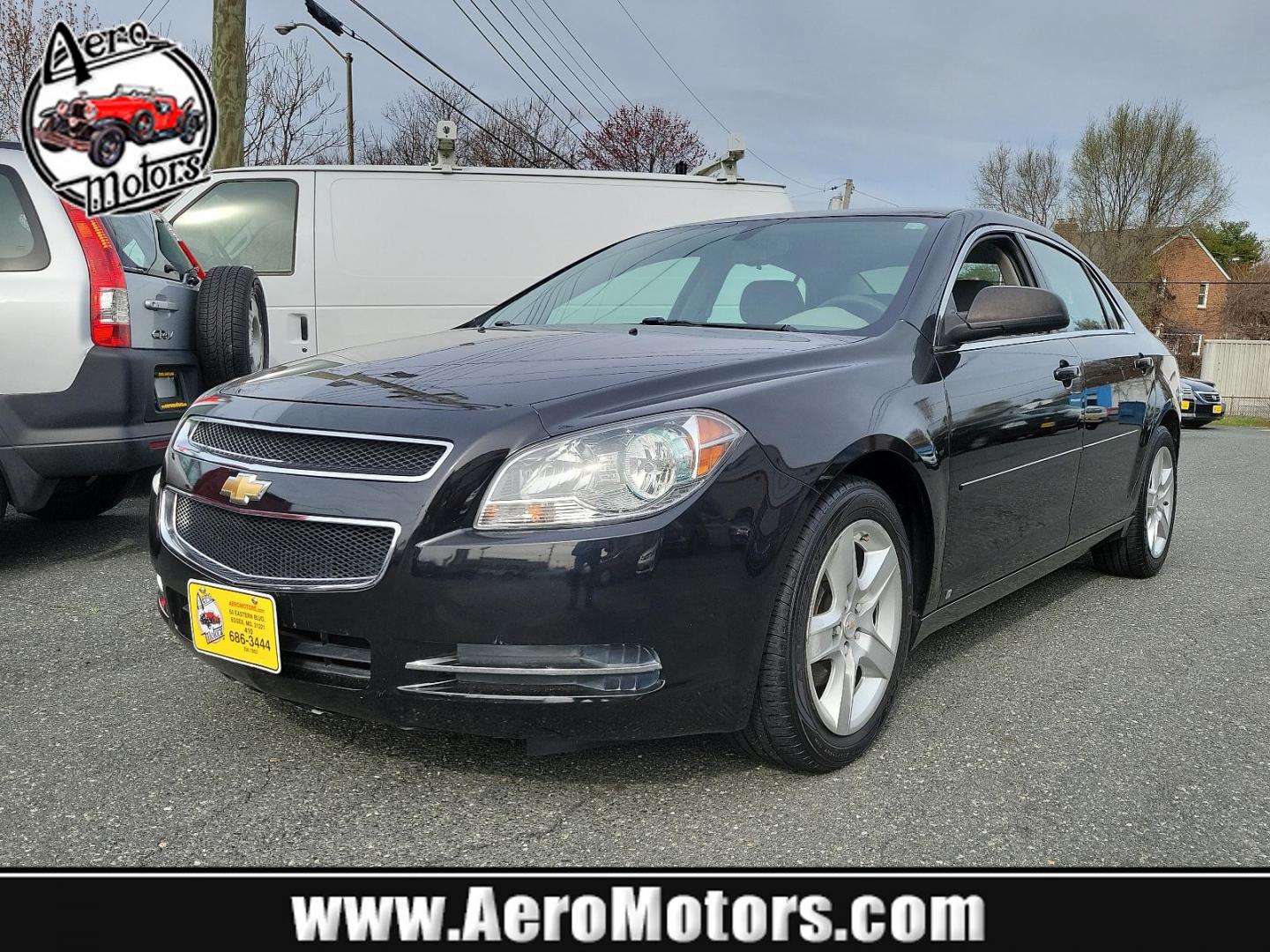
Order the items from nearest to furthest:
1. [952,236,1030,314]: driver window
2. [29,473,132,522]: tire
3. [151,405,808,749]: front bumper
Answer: [151,405,808,749]: front bumper → [952,236,1030,314]: driver window → [29,473,132,522]: tire

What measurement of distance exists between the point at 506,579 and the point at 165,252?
402 centimetres

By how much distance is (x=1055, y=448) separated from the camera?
372cm

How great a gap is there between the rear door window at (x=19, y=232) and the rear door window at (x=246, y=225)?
10.5 ft

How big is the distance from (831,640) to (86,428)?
11.0ft

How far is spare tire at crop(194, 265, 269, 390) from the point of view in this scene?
5.24 metres

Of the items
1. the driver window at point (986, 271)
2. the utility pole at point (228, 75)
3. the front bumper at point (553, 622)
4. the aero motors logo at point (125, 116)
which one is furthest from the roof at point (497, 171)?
the front bumper at point (553, 622)

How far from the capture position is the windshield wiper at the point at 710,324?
10.7 feet

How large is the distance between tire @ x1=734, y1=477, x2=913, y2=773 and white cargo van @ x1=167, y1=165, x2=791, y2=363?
5110 mm

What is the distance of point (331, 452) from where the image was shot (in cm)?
241

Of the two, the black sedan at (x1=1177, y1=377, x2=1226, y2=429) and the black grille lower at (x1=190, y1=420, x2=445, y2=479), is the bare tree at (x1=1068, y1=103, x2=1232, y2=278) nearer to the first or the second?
the black sedan at (x1=1177, y1=377, x2=1226, y2=429)

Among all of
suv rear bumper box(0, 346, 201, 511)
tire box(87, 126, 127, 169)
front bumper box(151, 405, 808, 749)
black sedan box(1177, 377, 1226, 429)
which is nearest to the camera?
front bumper box(151, 405, 808, 749)

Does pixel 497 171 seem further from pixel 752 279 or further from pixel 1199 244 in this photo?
pixel 1199 244

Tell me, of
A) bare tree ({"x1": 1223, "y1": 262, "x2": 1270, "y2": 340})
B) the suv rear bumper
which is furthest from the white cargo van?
bare tree ({"x1": 1223, "y1": 262, "x2": 1270, "y2": 340})

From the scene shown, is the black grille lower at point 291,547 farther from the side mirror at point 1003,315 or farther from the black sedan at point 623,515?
the side mirror at point 1003,315
